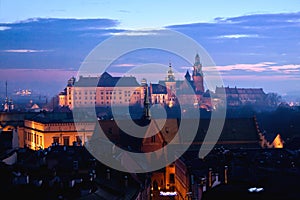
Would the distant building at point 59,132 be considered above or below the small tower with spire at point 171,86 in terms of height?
below

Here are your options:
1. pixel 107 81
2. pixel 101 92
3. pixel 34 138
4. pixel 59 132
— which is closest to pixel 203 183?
pixel 59 132

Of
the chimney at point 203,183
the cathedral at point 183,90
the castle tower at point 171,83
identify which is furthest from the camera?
the castle tower at point 171,83

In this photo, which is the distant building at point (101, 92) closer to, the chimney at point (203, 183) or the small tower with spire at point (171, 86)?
the small tower with spire at point (171, 86)

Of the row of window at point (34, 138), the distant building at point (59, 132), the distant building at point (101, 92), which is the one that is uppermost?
the distant building at point (101, 92)

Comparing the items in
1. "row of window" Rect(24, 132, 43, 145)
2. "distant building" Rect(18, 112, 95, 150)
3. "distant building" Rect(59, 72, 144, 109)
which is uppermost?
"distant building" Rect(59, 72, 144, 109)

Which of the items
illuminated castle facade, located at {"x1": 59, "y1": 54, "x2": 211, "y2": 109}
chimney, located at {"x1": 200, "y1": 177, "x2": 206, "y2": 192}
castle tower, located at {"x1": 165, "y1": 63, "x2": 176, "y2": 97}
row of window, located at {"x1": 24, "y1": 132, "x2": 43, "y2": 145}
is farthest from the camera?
castle tower, located at {"x1": 165, "y1": 63, "x2": 176, "y2": 97}

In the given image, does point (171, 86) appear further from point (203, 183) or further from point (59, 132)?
point (203, 183)

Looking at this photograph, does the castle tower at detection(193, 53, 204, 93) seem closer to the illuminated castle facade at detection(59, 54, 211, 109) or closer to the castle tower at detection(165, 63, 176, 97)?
the illuminated castle facade at detection(59, 54, 211, 109)

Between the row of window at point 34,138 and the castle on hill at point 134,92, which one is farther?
the castle on hill at point 134,92

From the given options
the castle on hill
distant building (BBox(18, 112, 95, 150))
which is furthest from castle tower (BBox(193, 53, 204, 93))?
distant building (BBox(18, 112, 95, 150))

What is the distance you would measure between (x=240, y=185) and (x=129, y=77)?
5625 inches

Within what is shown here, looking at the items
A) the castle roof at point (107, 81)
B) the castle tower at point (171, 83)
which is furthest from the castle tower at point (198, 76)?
the castle roof at point (107, 81)

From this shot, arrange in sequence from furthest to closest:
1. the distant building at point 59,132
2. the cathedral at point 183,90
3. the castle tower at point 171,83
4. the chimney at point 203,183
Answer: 1. the castle tower at point 171,83
2. the cathedral at point 183,90
3. the distant building at point 59,132
4. the chimney at point 203,183

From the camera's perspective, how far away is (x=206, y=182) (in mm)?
34969
